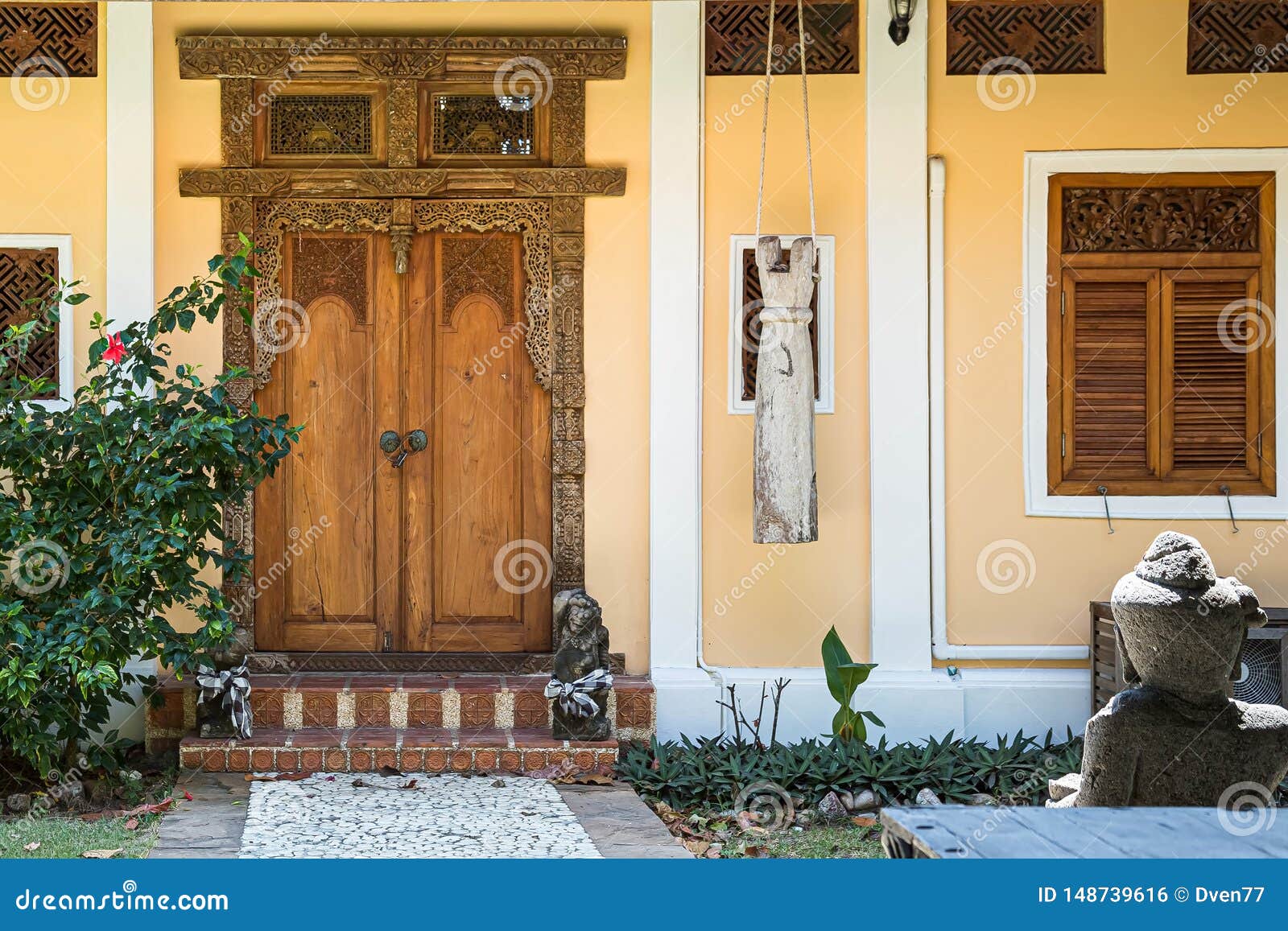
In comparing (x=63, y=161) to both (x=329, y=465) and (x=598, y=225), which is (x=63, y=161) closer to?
(x=329, y=465)

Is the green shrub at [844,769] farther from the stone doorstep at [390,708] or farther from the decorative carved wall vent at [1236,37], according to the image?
the decorative carved wall vent at [1236,37]

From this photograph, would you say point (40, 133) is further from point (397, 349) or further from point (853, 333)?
point (853, 333)

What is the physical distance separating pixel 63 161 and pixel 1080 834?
5.35 metres

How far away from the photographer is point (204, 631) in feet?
16.3

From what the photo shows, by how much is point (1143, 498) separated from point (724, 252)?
7.47 feet

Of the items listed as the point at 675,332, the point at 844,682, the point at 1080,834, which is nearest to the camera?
the point at 1080,834

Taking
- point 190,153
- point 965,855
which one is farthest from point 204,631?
point 965,855

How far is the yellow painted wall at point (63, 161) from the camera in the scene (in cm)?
582

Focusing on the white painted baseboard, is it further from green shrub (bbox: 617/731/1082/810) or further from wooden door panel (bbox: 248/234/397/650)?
wooden door panel (bbox: 248/234/397/650)

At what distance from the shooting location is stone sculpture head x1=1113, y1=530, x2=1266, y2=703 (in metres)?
2.90

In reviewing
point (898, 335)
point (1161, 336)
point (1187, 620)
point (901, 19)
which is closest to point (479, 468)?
point (898, 335)

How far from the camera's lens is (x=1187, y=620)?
2902 millimetres

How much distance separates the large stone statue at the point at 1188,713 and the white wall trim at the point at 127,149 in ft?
15.0

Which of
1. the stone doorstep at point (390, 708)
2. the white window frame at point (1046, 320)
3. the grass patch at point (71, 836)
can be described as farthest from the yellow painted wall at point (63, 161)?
the white window frame at point (1046, 320)
